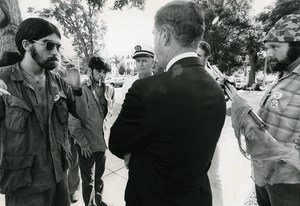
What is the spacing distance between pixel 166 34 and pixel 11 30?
8.09 feet

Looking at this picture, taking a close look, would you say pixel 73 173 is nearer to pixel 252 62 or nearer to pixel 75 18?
pixel 75 18

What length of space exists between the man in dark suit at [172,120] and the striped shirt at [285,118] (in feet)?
3.14

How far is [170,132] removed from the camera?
1241 millimetres

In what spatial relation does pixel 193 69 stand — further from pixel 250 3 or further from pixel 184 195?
pixel 250 3

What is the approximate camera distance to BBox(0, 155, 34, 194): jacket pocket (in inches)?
67.3

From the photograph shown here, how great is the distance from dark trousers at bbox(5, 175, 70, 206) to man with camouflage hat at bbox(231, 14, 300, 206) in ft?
5.66

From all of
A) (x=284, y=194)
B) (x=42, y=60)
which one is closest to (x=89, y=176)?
(x=42, y=60)

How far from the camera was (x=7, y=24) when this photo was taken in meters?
2.79

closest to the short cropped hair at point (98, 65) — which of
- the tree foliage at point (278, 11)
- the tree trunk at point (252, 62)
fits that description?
the tree foliage at point (278, 11)

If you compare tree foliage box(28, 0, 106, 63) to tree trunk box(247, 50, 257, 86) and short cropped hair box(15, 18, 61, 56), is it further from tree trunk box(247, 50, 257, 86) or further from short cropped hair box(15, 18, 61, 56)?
tree trunk box(247, 50, 257, 86)

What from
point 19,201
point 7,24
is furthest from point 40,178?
point 7,24

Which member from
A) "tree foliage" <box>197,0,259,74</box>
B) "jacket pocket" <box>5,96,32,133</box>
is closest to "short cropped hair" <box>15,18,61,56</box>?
"jacket pocket" <box>5,96,32,133</box>

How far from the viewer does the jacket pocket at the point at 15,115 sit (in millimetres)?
1713

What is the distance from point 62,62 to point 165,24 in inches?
51.5
